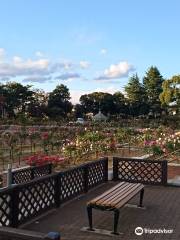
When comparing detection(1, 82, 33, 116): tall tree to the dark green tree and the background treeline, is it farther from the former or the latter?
the dark green tree

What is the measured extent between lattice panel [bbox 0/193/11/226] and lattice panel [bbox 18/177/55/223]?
1.00ft

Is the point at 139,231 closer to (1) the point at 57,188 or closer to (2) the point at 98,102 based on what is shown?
(1) the point at 57,188

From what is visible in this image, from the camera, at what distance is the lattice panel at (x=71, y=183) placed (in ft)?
28.7

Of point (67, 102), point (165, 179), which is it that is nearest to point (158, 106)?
point (67, 102)

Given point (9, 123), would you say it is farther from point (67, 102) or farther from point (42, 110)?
point (67, 102)

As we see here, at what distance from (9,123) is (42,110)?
20624 mm

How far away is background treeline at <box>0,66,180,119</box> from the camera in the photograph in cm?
6084

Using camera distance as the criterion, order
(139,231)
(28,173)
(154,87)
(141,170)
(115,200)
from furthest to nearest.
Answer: (154,87) < (141,170) < (28,173) < (115,200) < (139,231)

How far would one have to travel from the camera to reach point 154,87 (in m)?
67.4

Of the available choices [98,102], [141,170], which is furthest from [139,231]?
[98,102]

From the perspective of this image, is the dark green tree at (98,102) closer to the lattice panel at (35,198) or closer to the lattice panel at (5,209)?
the lattice panel at (35,198)

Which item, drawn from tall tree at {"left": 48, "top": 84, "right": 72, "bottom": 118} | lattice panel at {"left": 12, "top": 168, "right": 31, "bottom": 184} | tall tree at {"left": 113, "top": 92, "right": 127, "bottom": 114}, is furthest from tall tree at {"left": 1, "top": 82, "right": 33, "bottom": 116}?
lattice panel at {"left": 12, "top": 168, "right": 31, "bottom": 184}

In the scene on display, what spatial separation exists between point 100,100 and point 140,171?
210 feet

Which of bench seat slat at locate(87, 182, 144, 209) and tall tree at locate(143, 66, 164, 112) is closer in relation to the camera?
bench seat slat at locate(87, 182, 144, 209)
